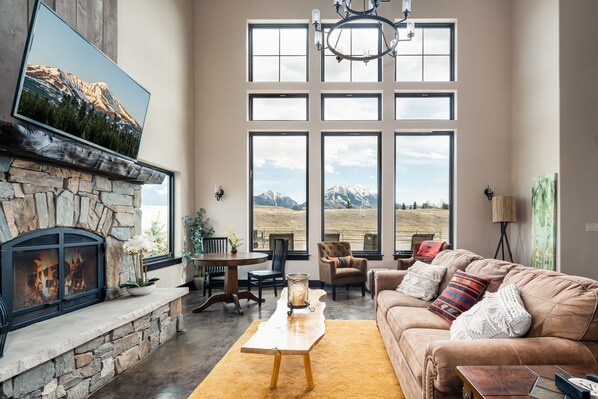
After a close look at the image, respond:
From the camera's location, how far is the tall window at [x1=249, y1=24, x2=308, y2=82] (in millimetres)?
6652

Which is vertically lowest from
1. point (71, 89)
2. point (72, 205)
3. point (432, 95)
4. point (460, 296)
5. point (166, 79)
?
point (460, 296)

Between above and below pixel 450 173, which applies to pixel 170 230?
below

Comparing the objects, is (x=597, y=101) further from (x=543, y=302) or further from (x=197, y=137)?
(x=197, y=137)

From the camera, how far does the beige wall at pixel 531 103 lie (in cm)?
523

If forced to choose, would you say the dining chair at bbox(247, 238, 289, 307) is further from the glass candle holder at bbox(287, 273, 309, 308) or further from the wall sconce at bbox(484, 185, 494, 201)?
the wall sconce at bbox(484, 185, 494, 201)

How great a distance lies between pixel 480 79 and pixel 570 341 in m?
5.70

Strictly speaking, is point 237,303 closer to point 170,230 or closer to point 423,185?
point 170,230

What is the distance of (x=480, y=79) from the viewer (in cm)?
641

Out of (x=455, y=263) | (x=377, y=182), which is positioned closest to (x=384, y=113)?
(x=377, y=182)

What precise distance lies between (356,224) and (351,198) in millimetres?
494

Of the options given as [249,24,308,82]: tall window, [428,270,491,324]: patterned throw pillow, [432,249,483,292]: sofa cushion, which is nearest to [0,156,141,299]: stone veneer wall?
[428,270,491,324]: patterned throw pillow

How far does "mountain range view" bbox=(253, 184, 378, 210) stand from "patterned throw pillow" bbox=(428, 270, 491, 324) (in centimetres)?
381

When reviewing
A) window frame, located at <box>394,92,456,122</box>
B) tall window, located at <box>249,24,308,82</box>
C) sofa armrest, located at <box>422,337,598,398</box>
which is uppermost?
tall window, located at <box>249,24,308,82</box>

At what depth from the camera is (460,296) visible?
2701 mm
